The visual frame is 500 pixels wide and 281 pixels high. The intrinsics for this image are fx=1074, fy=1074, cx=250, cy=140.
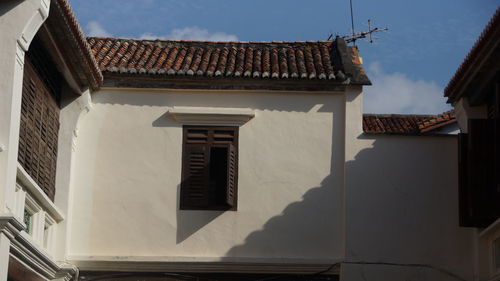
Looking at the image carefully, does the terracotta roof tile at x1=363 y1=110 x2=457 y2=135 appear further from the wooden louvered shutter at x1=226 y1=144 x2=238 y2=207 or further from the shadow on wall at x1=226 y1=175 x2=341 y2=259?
the wooden louvered shutter at x1=226 y1=144 x2=238 y2=207

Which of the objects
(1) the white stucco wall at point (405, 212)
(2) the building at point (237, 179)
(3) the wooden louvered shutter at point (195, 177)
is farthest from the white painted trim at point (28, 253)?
(1) the white stucco wall at point (405, 212)

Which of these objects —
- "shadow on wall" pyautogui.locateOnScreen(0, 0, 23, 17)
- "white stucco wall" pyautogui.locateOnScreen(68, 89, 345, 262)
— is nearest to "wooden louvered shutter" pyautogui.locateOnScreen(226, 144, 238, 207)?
"white stucco wall" pyautogui.locateOnScreen(68, 89, 345, 262)

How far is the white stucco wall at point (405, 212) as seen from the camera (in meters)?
16.8

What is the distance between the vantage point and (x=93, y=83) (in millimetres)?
17156

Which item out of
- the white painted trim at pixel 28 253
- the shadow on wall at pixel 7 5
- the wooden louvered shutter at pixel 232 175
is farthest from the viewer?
the wooden louvered shutter at pixel 232 175

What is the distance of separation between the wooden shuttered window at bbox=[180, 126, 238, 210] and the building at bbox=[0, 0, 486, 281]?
22mm

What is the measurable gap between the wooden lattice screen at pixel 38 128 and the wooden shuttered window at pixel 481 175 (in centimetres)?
624

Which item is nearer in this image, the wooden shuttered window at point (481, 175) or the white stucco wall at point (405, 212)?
the wooden shuttered window at point (481, 175)

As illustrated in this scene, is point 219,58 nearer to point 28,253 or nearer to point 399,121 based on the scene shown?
point 28,253

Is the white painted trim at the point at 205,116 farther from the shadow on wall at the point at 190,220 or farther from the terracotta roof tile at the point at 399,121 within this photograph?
the terracotta roof tile at the point at 399,121

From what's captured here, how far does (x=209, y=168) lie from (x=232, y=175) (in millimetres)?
393

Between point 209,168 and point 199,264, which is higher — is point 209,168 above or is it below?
above

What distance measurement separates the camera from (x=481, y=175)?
15.7 metres

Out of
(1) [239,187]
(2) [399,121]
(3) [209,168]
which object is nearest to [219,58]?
(3) [209,168]
